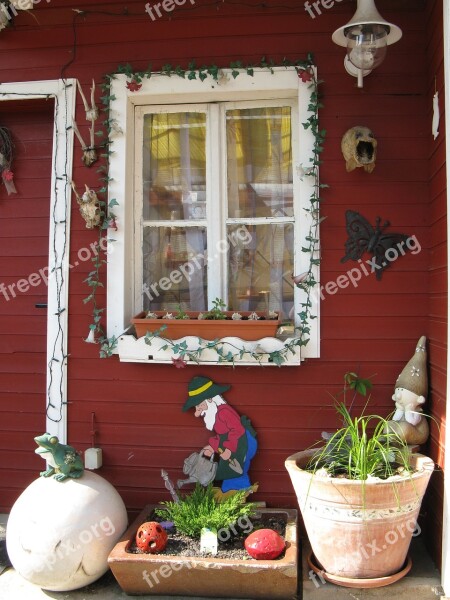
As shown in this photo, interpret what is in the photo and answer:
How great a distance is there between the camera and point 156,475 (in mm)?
3133

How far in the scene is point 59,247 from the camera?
3191 mm

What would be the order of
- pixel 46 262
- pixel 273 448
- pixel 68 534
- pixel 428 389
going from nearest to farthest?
pixel 68 534 < pixel 428 389 < pixel 273 448 < pixel 46 262

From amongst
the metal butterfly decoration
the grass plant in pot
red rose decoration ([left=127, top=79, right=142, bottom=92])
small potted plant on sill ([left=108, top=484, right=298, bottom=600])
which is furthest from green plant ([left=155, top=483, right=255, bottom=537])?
red rose decoration ([left=127, top=79, right=142, bottom=92])

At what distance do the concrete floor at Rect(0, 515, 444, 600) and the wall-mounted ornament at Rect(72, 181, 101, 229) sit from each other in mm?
1781

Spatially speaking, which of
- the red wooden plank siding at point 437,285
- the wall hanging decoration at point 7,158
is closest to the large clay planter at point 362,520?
the red wooden plank siding at point 437,285

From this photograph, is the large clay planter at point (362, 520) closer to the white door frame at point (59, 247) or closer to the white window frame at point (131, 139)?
the white window frame at point (131, 139)

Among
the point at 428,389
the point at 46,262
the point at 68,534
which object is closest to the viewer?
the point at 68,534

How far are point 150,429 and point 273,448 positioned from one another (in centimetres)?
67

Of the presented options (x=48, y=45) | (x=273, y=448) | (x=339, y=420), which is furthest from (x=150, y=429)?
(x=48, y=45)

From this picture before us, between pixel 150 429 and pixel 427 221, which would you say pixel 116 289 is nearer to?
pixel 150 429

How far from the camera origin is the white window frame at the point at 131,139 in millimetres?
2992

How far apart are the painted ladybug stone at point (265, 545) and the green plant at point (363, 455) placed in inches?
13.7

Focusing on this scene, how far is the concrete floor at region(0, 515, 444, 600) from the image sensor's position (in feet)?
7.98

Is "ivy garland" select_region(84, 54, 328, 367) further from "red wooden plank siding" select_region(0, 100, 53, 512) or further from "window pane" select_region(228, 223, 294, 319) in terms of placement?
"red wooden plank siding" select_region(0, 100, 53, 512)
